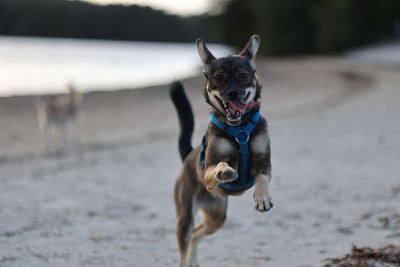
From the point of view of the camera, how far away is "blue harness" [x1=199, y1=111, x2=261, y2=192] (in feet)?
11.9

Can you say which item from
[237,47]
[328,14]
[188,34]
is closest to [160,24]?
[188,34]

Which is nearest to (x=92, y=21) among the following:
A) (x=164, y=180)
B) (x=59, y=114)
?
(x=59, y=114)

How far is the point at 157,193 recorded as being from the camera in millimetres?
7223

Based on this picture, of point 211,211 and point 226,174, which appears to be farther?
point 211,211

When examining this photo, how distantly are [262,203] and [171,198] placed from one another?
378 cm

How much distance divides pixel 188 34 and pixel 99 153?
91.3m

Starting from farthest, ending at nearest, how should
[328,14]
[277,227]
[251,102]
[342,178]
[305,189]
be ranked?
[328,14]
[342,178]
[305,189]
[277,227]
[251,102]

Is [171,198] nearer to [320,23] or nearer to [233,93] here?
[233,93]

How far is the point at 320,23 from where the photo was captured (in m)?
42.6

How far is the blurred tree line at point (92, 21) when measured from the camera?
36950mm

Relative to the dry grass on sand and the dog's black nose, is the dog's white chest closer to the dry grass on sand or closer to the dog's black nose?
Result: the dog's black nose

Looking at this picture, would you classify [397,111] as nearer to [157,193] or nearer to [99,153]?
[99,153]

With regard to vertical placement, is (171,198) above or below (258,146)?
above

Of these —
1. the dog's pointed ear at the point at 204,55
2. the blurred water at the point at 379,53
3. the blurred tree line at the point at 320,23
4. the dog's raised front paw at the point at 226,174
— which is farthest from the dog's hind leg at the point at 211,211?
the blurred tree line at the point at 320,23
